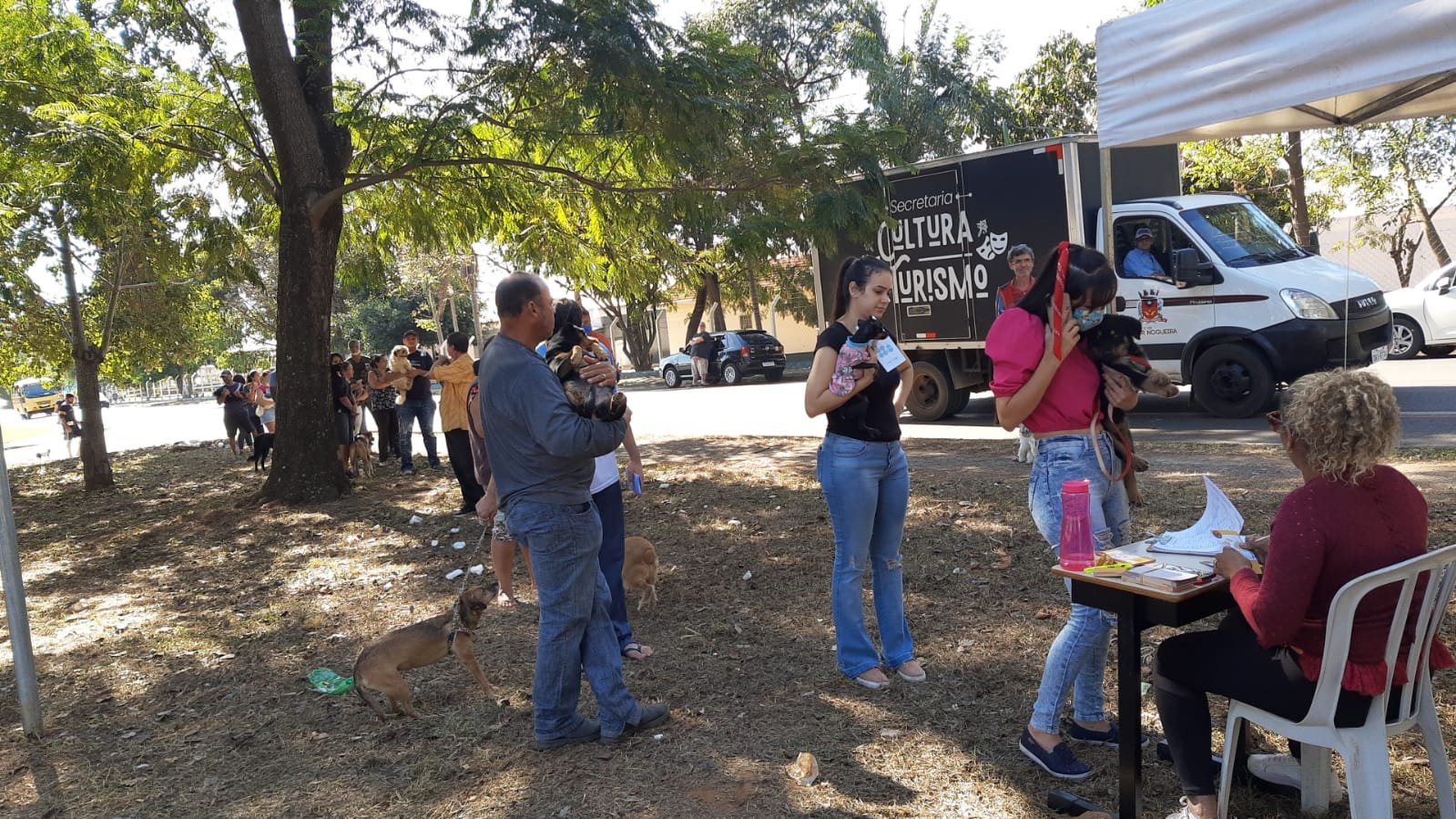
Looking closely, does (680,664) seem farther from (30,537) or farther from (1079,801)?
(30,537)

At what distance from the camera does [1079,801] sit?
125 inches

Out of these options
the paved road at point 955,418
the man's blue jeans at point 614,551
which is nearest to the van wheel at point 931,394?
the paved road at point 955,418

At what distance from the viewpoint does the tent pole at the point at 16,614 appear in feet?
14.3

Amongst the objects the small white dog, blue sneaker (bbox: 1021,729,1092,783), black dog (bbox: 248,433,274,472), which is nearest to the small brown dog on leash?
blue sneaker (bbox: 1021,729,1092,783)

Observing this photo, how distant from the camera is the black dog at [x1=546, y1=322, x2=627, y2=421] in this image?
3.64 meters

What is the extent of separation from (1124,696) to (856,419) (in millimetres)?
1487

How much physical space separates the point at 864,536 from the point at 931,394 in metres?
9.22

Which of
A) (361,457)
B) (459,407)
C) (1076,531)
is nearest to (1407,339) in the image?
(459,407)

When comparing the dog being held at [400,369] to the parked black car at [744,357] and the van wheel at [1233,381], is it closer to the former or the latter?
the van wheel at [1233,381]

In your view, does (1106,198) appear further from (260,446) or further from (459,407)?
(260,446)

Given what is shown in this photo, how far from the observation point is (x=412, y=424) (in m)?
12.3

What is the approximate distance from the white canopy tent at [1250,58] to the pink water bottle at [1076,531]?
1.42 m

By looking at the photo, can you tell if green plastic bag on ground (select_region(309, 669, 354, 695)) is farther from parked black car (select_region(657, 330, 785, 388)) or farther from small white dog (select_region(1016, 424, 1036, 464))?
parked black car (select_region(657, 330, 785, 388))

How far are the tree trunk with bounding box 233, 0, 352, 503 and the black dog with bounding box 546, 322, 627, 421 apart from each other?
7381 mm
